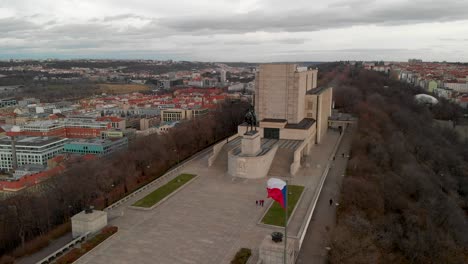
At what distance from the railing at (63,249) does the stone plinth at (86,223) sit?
437 mm

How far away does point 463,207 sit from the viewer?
42438 millimetres

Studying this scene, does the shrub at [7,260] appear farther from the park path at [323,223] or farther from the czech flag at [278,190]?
the park path at [323,223]

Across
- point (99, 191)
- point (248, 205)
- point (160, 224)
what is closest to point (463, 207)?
point (248, 205)

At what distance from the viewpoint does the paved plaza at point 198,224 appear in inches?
857

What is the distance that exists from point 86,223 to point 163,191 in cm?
900

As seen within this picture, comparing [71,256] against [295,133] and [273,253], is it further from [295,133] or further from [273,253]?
[295,133]

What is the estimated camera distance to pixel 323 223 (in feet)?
87.9

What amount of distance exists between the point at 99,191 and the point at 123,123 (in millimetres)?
49637

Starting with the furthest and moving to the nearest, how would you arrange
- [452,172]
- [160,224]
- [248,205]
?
[452,172], [248,205], [160,224]

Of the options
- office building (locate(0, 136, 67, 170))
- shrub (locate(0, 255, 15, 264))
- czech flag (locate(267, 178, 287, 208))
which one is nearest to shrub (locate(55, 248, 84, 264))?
shrub (locate(0, 255, 15, 264))

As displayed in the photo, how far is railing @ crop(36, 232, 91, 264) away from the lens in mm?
20891

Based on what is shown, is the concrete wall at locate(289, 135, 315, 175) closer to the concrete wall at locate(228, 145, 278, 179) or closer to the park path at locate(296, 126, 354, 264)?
the concrete wall at locate(228, 145, 278, 179)

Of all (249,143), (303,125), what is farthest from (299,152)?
(303,125)

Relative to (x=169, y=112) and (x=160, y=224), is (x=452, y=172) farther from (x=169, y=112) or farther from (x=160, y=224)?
(x=169, y=112)
